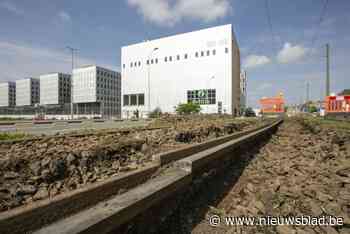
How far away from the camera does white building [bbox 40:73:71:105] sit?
8650 centimetres

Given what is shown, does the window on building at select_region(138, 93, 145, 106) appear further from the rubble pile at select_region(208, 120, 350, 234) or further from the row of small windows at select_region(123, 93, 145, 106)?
the rubble pile at select_region(208, 120, 350, 234)

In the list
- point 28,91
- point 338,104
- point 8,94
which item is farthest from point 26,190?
point 8,94

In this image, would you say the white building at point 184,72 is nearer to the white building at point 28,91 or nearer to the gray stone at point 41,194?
the gray stone at point 41,194

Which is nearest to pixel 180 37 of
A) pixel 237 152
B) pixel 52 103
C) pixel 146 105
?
pixel 146 105

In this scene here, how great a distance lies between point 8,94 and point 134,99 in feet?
309

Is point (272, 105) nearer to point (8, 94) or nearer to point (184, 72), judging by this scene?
point (184, 72)

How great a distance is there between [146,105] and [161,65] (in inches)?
534

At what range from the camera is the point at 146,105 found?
57000mm

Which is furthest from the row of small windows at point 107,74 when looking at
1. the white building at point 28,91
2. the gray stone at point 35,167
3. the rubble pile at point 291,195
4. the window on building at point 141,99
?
the rubble pile at point 291,195

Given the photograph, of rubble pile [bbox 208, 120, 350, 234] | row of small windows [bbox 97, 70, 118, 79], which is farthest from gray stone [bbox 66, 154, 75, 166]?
→ row of small windows [bbox 97, 70, 118, 79]

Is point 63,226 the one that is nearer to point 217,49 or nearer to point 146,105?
point 217,49

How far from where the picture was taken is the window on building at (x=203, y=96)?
4891cm

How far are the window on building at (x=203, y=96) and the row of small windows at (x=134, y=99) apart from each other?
17.0 m

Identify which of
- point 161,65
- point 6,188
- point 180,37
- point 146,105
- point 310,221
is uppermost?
point 180,37
